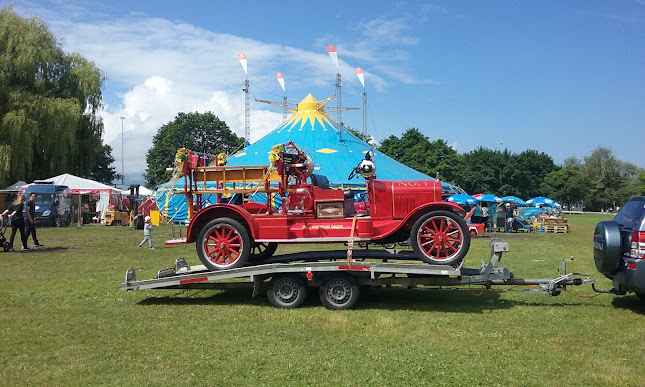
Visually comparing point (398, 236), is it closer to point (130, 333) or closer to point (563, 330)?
point (563, 330)

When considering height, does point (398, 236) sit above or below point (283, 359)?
above

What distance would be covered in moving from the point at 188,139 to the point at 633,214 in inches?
2685

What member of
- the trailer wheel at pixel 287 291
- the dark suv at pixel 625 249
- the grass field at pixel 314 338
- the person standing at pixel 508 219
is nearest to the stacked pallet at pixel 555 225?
the person standing at pixel 508 219

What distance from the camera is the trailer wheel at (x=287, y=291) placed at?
833 centimetres

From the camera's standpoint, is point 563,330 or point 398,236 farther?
point 398,236

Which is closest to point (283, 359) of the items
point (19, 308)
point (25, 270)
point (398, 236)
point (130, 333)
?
point (130, 333)

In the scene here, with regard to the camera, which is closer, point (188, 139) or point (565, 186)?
point (188, 139)

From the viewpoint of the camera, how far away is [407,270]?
7.69m

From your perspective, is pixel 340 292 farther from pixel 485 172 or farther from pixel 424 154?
pixel 485 172

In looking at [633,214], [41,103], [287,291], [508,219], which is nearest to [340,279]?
[287,291]

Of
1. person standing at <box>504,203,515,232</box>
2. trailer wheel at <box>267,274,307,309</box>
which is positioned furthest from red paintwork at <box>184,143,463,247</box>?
person standing at <box>504,203,515,232</box>

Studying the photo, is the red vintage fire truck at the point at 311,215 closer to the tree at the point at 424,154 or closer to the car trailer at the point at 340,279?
the car trailer at the point at 340,279

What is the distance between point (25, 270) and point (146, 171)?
61.2 m

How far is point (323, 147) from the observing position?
109ft
